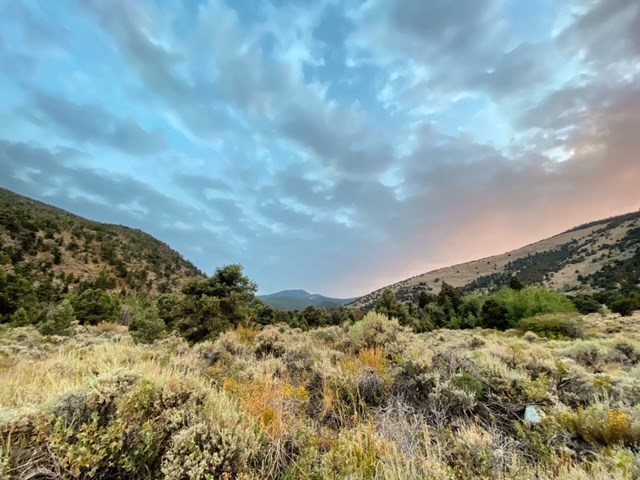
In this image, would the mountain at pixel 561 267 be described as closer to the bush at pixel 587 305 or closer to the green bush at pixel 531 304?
the bush at pixel 587 305

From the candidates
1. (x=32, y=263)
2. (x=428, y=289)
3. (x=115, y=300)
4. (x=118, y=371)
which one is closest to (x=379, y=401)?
(x=118, y=371)

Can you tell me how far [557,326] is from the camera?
24656mm

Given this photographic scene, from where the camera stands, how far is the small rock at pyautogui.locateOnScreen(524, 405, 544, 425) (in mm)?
4207

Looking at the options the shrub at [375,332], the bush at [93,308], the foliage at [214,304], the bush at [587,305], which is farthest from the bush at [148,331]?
the bush at [587,305]

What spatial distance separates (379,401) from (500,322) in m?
41.7

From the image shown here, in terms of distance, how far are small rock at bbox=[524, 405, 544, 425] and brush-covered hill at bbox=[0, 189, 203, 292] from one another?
48664 millimetres

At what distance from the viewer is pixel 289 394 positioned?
4.74m

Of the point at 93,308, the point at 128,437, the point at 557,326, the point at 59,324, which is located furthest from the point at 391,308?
the point at 128,437

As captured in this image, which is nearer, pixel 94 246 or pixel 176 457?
pixel 176 457

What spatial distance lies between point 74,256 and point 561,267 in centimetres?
11105

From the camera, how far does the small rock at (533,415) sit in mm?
4207

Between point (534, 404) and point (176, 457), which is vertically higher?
point (176, 457)

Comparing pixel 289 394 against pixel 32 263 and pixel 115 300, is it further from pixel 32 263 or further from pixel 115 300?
pixel 32 263

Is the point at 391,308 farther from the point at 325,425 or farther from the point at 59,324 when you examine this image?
the point at 325,425
